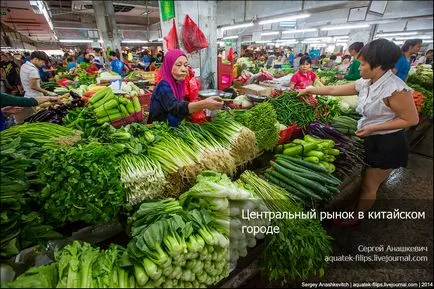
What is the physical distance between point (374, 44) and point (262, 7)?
8.60 metres

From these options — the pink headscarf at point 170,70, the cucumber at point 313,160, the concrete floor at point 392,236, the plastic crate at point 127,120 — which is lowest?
the concrete floor at point 392,236

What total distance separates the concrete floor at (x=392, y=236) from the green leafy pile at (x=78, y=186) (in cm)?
157

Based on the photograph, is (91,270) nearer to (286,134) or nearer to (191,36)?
(286,134)

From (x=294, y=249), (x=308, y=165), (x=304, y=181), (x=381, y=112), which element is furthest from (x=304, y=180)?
(x=381, y=112)

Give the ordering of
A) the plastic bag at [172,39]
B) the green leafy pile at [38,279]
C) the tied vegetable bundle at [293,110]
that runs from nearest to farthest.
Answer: the green leafy pile at [38,279]
the tied vegetable bundle at [293,110]
the plastic bag at [172,39]

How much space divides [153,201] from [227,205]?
24.2 inches

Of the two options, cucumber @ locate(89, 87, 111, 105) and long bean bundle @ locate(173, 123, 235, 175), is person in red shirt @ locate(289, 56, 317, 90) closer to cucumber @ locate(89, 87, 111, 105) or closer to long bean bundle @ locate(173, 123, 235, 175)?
long bean bundle @ locate(173, 123, 235, 175)

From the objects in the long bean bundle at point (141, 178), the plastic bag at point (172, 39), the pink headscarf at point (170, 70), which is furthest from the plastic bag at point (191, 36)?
the long bean bundle at point (141, 178)

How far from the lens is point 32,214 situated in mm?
1435

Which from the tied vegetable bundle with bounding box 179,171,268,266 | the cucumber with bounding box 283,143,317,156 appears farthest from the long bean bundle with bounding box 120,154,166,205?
the cucumber with bounding box 283,143,317,156

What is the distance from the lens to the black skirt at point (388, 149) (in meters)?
2.77

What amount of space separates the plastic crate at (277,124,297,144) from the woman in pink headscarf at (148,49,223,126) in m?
0.93

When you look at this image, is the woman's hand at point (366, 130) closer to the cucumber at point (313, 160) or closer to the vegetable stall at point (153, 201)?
the vegetable stall at point (153, 201)

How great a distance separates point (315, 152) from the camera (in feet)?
8.53
